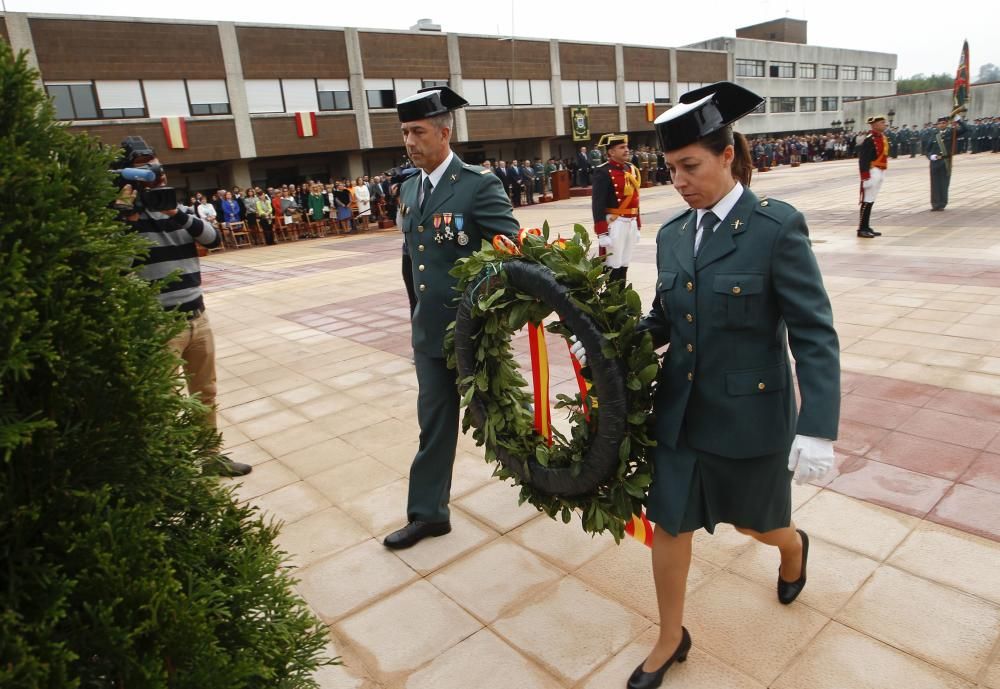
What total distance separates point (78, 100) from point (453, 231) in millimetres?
24858

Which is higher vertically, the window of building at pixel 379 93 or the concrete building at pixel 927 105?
the window of building at pixel 379 93

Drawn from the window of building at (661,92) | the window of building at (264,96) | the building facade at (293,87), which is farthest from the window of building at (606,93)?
the window of building at (264,96)

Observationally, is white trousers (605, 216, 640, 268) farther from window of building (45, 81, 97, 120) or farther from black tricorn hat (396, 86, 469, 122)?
window of building (45, 81, 97, 120)

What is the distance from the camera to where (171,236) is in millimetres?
4078

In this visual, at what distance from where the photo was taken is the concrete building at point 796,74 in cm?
5106

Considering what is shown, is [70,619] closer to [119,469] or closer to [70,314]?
[119,469]

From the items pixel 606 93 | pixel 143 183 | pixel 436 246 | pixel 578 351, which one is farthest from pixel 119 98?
pixel 578 351

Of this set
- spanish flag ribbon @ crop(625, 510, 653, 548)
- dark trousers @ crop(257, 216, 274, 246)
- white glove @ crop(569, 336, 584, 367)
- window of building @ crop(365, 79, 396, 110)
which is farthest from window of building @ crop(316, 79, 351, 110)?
white glove @ crop(569, 336, 584, 367)

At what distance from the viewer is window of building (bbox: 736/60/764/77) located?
50.2 metres

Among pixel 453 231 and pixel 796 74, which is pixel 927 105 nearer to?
pixel 796 74

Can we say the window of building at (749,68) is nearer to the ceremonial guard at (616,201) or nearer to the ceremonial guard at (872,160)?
the ceremonial guard at (872,160)

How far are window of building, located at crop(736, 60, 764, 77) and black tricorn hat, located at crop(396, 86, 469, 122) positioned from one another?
53.4 meters

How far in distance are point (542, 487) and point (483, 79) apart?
33240 millimetres

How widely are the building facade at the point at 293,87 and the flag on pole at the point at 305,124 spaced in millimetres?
127
